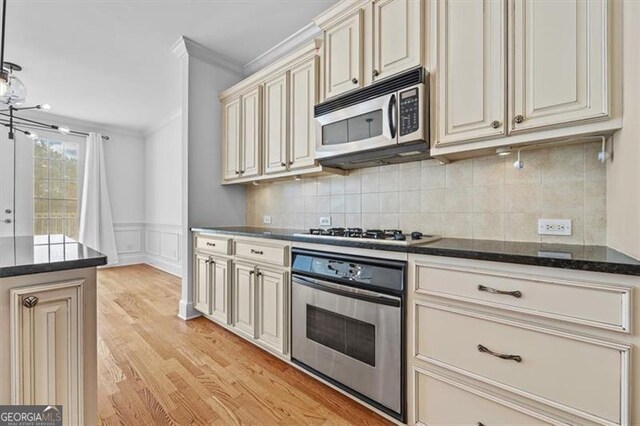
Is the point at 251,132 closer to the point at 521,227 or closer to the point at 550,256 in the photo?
the point at 521,227

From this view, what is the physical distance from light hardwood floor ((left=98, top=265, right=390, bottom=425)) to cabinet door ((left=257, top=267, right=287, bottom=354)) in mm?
170

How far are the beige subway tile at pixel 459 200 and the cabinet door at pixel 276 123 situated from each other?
4.45 ft

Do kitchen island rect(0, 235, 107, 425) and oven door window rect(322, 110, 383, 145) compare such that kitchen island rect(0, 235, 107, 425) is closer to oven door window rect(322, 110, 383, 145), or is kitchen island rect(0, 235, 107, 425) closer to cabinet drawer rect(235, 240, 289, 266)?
cabinet drawer rect(235, 240, 289, 266)

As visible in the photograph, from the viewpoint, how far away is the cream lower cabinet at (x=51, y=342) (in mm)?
991

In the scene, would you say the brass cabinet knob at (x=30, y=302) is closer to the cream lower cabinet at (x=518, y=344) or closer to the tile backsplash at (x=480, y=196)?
the cream lower cabinet at (x=518, y=344)

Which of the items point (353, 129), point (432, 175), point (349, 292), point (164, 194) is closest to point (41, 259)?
point (349, 292)

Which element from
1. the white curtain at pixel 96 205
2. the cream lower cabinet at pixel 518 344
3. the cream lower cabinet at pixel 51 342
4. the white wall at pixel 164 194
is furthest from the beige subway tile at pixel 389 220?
the white curtain at pixel 96 205

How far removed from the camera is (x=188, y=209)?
2.97 m

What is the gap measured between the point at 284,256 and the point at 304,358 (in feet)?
2.23

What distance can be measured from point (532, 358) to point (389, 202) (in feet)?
4.18

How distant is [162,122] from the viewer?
5383 millimetres

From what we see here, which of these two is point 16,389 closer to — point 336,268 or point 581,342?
point 336,268

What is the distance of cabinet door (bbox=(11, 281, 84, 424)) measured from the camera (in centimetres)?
100

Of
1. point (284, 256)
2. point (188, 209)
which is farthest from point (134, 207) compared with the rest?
point (284, 256)
